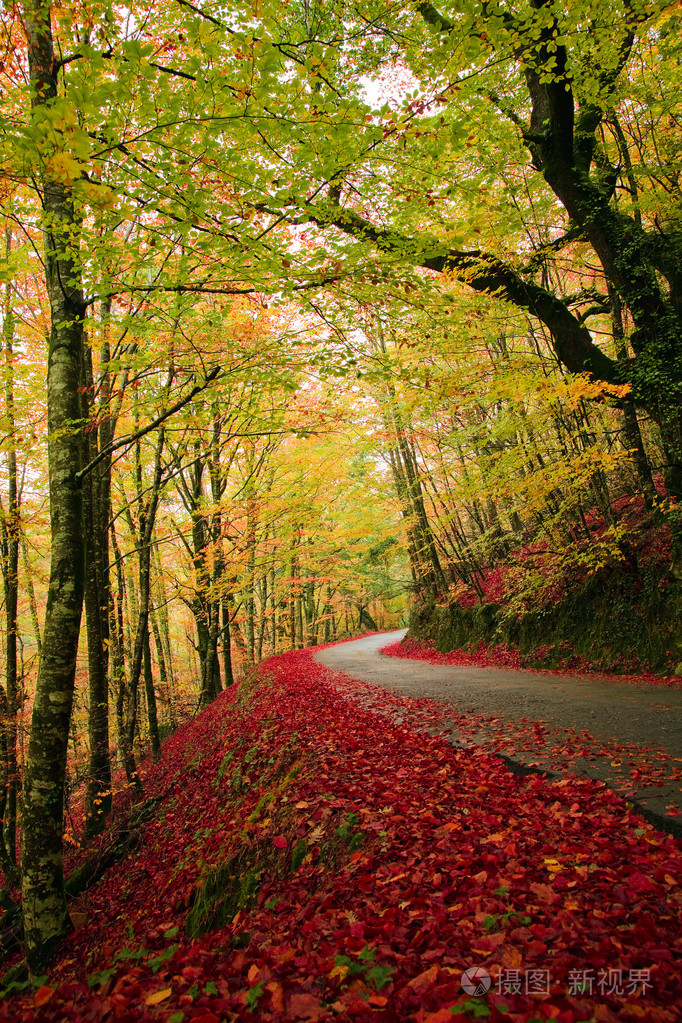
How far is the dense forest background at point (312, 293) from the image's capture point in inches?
168

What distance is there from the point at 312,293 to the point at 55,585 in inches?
163

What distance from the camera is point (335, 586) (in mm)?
27641

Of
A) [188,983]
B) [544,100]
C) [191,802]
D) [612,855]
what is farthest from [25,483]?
[544,100]

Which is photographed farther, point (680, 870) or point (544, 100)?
point (544, 100)

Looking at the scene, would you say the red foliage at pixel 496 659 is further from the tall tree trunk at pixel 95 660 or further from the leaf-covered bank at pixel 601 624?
the tall tree trunk at pixel 95 660

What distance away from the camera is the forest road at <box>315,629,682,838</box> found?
3670mm

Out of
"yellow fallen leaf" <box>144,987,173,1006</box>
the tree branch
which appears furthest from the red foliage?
the tree branch

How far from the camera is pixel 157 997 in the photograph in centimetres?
244

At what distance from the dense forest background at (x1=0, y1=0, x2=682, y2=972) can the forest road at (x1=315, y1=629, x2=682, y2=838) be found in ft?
5.60

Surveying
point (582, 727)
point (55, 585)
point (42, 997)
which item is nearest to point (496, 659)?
point (582, 727)

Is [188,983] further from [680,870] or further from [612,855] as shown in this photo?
[680,870]

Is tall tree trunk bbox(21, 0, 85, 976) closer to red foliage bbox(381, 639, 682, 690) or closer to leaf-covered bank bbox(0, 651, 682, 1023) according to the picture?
leaf-covered bank bbox(0, 651, 682, 1023)

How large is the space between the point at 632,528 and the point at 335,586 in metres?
19.9

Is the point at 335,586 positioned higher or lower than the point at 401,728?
higher
